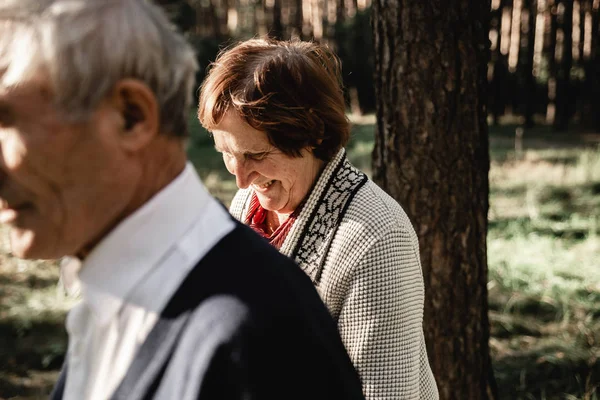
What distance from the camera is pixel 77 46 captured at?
100cm

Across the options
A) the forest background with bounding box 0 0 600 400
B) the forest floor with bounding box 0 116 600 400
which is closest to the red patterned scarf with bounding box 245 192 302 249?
the forest background with bounding box 0 0 600 400

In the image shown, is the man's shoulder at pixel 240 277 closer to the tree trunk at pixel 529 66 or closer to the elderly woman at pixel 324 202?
the elderly woman at pixel 324 202

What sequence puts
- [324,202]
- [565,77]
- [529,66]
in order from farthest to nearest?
[529,66] → [565,77] → [324,202]

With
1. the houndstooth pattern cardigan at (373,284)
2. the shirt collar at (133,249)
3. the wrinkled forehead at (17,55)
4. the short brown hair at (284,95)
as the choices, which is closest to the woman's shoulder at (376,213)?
the houndstooth pattern cardigan at (373,284)

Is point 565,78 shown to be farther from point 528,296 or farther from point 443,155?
point 443,155

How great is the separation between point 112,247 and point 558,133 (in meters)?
9.54

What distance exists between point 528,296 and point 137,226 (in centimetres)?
412

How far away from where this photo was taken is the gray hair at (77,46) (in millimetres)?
998

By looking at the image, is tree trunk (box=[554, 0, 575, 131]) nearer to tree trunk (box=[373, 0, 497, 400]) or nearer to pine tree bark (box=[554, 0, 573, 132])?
pine tree bark (box=[554, 0, 573, 132])

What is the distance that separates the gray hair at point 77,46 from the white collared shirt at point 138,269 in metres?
0.18

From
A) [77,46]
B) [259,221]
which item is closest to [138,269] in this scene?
[77,46]

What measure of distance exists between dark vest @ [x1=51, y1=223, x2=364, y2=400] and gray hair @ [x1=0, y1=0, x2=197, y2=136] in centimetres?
30

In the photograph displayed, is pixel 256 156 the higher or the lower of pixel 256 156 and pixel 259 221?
the higher

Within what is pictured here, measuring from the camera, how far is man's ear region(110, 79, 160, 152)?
1047mm
